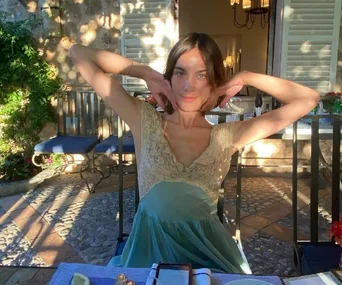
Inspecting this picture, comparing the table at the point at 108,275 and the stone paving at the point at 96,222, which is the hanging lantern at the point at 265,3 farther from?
the table at the point at 108,275

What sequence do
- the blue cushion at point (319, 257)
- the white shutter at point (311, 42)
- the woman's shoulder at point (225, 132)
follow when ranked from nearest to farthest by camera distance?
the woman's shoulder at point (225, 132)
the blue cushion at point (319, 257)
the white shutter at point (311, 42)

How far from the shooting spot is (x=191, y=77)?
113 centimetres

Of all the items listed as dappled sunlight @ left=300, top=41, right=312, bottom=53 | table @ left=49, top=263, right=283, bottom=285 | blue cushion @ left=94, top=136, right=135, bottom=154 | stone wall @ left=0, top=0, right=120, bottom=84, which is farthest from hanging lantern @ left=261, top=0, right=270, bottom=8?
table @ left=49, top=263, right=283, bottom=285

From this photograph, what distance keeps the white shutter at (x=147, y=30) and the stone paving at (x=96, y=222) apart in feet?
4.41

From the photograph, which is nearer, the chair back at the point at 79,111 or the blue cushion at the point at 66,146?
the blue cushion at the point at 66,146

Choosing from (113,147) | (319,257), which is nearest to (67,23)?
(113,147)

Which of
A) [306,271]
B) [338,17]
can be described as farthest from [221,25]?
[306,271]

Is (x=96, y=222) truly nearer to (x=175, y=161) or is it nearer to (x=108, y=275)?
(x=175, y=161)

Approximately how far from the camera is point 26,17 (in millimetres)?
4078

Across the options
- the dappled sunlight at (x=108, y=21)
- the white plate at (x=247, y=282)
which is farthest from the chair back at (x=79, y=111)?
the white plate at (x=247, y=282)

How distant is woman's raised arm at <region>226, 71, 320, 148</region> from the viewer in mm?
1237

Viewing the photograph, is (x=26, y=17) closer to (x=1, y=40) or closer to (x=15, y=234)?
(x=1, y=40)

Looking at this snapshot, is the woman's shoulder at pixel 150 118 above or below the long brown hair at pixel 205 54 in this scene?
below

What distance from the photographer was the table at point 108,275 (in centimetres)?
83
